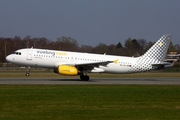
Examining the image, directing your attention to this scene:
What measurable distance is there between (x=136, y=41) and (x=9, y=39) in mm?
52847

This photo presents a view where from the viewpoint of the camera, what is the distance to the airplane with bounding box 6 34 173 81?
40062 millimetres

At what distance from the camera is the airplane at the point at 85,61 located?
40062mm

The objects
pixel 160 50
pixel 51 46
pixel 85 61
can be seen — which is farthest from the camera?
pixel 51 46

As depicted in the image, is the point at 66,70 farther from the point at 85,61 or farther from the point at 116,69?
the point at 116,69

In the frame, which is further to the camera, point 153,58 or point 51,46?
point 51,46

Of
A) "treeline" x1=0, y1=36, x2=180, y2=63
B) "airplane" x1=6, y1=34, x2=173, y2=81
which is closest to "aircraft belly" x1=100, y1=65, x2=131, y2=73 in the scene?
"airplane" x1=6, y1=34, x2=173, y2=81

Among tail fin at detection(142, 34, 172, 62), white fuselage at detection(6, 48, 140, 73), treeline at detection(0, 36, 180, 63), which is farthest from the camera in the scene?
treeline at detection(0, 36, 180, 63)

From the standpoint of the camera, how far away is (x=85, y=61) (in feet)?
136
